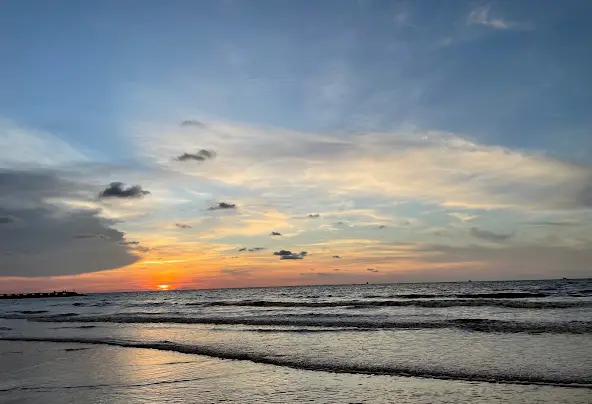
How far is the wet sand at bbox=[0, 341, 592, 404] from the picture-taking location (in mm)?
10617

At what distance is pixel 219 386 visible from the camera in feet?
40.2

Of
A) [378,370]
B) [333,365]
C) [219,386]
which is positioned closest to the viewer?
[219,386]

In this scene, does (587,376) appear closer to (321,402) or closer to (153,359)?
(321,402)

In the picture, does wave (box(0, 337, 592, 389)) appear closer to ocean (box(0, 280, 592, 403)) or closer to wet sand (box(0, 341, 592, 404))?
ocean (box(0, 280, 592, 403))

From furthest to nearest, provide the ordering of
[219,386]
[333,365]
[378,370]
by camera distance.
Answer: [333,365], [378,370], [219,386]

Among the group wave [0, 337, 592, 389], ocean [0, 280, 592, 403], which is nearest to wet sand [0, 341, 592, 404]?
ocean [0, 280, 592, 403]

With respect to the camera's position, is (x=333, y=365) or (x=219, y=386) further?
(x=333, y=365)

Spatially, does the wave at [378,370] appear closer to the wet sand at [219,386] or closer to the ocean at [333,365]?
the ocean at [333,365]

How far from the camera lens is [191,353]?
720 inches

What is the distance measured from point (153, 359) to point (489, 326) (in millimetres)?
16721

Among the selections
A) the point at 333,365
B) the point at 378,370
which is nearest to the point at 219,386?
the point at 333,365

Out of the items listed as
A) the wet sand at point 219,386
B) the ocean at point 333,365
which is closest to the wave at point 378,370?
the ocean at point 333,365

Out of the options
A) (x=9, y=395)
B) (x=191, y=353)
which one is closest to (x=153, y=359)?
(x=191, y=353)

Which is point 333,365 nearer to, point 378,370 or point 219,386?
point 378,370
